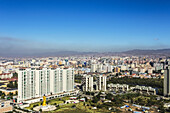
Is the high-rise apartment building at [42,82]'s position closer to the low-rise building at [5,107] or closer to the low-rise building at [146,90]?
the low-rise building at [5,107]

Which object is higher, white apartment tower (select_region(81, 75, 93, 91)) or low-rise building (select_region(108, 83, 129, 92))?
white apartment tower (select_region(81, 75, 93, 91))

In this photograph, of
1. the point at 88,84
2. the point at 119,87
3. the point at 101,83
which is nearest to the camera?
the point at 88,84

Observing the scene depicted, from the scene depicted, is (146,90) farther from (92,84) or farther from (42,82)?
(42,82)

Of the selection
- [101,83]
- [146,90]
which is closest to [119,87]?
[101,83]

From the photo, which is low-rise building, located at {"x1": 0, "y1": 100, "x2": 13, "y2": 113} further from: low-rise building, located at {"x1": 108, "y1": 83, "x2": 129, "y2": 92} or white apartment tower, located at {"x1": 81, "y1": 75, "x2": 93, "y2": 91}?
low-rise building, located at {"x1": 108, "y1": 83, "x2": 129, "y2": 92}

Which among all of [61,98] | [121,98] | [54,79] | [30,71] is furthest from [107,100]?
[30,71]

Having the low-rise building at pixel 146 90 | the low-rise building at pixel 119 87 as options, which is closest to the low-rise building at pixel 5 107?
the low-rise building at pixel 119 87

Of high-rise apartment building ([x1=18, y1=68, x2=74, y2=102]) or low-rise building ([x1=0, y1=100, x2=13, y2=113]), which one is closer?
low-rise building ([x1=0, y1=100, x2=13, y2=113])

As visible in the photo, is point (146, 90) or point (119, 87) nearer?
point (146, 90)

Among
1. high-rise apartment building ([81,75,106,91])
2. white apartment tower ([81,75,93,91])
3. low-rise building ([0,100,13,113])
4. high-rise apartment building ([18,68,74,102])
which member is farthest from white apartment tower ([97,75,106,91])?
low-rise building ([0,100,13,113])
